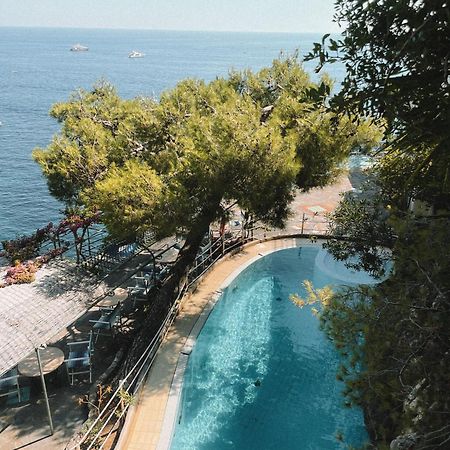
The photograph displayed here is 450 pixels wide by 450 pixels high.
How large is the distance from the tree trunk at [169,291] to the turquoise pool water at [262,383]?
1.30 meters

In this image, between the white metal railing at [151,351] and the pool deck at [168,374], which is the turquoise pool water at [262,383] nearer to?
the pool deck at [168,374]

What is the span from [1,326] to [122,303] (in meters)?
4.85

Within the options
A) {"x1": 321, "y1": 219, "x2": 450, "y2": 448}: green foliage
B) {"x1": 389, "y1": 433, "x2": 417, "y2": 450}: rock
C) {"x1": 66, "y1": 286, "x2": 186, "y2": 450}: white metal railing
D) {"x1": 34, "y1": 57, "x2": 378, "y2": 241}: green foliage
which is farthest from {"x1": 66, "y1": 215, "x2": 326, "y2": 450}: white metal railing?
{"x1": 389, "y1": 433, "x2": 417, "y2": 450}: rock

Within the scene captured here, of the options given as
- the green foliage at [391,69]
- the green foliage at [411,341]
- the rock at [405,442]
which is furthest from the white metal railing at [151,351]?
the green foliage at [391,69]

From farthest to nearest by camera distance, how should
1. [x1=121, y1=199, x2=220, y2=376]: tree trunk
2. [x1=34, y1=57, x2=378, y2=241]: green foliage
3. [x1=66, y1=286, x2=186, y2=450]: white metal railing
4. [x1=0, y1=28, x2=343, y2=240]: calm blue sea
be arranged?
[x1=0, y1=28, x2=343, y2=240]: calm blue sea < [x1=121, y1=199, x2=220, y2=376]: tree trunk < [x1=34, y1=57, x2=378, y2=241]: green foliage < [x1=66, y1=286, x2=186, y2=450]: white metal railing

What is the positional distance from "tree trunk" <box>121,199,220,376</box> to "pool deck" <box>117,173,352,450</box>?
500 millimetres

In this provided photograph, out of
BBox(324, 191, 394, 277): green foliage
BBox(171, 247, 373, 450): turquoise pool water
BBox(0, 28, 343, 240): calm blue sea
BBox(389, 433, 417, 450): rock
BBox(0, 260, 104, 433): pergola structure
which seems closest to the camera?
BBox(389, 433, 417, 450): rock

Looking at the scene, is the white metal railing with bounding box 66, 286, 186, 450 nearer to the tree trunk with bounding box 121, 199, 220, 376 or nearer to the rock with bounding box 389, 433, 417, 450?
the tree trunk with bounding box 121, 199, 220, 376

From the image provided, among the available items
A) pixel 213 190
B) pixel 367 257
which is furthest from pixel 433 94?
pixel 213 190

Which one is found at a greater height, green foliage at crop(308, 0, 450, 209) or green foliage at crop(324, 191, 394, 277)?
green foliage at crop(308, 0, 450, 209)

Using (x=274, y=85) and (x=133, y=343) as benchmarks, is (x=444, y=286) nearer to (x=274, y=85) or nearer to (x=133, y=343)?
(x=133, y=343)

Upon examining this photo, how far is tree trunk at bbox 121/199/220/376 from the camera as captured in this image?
11.8m

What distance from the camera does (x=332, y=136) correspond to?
40.4ft

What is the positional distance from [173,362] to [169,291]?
8.35ft
